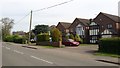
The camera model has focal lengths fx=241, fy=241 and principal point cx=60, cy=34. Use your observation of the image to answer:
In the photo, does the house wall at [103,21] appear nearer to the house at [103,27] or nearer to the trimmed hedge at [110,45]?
the house at [103,27]

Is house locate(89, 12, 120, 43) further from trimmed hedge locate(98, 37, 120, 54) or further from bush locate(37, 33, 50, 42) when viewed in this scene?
trimmed hedge locate(98, 37, 120, 54)

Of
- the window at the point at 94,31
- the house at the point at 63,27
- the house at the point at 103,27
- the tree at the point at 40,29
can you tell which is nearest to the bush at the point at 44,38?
the house at the point at 103,27

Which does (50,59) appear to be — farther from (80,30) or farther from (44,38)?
(80,30)

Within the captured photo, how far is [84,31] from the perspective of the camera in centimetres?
7088

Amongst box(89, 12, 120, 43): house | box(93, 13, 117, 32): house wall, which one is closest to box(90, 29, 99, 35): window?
box(89, 12, 120, 43): house

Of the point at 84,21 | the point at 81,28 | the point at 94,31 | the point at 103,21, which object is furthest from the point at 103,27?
the point at 84,21

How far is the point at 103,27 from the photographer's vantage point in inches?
2542

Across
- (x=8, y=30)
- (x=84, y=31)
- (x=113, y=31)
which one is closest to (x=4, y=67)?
(x=113, y=31)

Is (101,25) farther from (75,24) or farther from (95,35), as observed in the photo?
(75,24)

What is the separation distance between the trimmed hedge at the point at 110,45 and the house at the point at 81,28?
1626 inches

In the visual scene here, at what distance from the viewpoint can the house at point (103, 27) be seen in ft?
199

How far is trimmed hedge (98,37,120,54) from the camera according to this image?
25297 mm

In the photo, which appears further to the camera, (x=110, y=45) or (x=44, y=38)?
(x=44, y=38)

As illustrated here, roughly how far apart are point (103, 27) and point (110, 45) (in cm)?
3874
